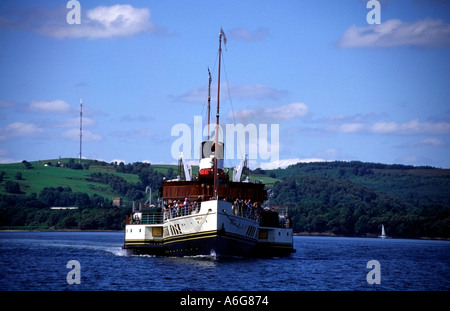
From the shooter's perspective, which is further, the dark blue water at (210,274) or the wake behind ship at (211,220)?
the wake behind ship at (211,220)

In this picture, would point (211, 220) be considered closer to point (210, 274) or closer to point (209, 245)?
point (209, 245)

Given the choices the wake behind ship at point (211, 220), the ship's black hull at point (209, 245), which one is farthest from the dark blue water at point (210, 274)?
the wake behind ship at point (211, 220)

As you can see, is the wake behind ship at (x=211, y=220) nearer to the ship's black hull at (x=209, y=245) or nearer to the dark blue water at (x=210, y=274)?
the ship's black hull at (x=209, y=245)

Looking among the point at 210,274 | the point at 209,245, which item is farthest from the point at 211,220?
the point at 210,274

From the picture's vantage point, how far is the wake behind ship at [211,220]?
71.6 metres

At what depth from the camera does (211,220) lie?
70.4m

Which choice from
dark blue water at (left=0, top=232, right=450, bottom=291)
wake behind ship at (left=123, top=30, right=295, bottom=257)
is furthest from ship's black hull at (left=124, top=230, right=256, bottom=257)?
dark blue water at (left=0, top=232, right=450, bottom=291)

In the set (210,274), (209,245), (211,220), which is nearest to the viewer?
(210,274)

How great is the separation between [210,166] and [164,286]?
28330mm

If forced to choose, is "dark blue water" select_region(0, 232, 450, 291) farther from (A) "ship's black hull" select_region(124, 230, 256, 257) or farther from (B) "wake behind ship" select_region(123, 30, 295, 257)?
(B) "wake behind ship" select_region(123, 30, 295, 257)

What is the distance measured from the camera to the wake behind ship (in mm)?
71562

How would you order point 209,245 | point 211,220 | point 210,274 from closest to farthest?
point 210,274 < point 211,220 < point 209,245
